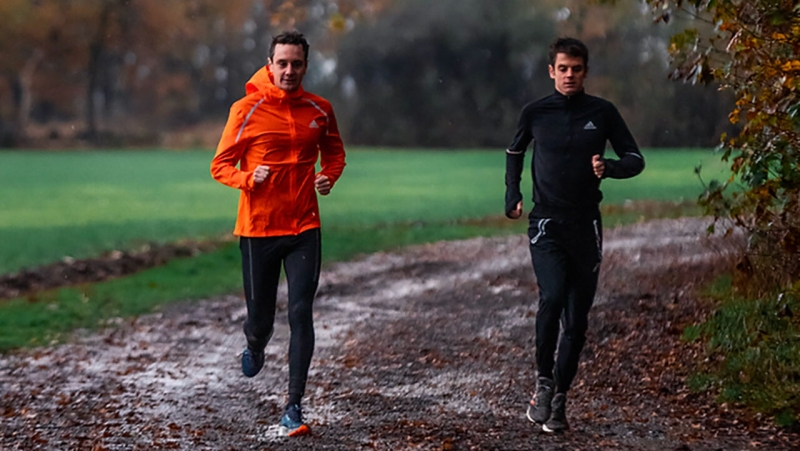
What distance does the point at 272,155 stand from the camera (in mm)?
6199

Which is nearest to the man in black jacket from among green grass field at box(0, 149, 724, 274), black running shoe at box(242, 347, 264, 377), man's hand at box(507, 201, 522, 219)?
man's hand at box(507, 201, 522, 219)

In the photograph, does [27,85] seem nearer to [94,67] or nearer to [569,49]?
[94,67]

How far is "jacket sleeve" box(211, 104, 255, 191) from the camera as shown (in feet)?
20.3

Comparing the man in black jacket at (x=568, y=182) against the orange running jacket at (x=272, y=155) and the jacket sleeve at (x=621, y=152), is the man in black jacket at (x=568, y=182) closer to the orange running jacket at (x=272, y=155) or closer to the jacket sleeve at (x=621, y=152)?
the jacket sleeve at (x=621, y=152)

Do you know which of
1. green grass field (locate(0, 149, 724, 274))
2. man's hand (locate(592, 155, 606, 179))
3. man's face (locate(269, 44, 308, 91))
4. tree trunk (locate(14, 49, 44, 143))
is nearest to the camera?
man's hand (locate(592, 155, 606, 179))

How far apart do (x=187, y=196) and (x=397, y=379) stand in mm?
25428

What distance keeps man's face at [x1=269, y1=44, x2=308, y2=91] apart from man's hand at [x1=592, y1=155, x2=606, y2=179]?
5.26 ft

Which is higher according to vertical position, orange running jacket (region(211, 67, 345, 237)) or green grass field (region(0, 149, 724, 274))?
orange running jacket (region(211, 67, 345, 237))

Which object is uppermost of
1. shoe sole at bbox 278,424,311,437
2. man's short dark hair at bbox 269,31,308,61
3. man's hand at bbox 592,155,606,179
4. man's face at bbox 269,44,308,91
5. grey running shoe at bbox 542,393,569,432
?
man's short dark hair at bbox 269,31,308,61

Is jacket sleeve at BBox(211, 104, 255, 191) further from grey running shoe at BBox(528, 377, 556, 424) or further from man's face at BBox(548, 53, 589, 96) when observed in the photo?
grey running shoe at BBox(528, 377, 556, 424)

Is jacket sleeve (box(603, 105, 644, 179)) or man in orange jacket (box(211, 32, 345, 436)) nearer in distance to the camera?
jacket sleeve (box(603, 105, 644, 179))

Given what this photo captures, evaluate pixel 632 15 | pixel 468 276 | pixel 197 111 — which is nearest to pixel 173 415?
pixel 468 276

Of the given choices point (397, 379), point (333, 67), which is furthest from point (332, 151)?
point (333, 67)

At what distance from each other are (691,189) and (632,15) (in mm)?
13328
